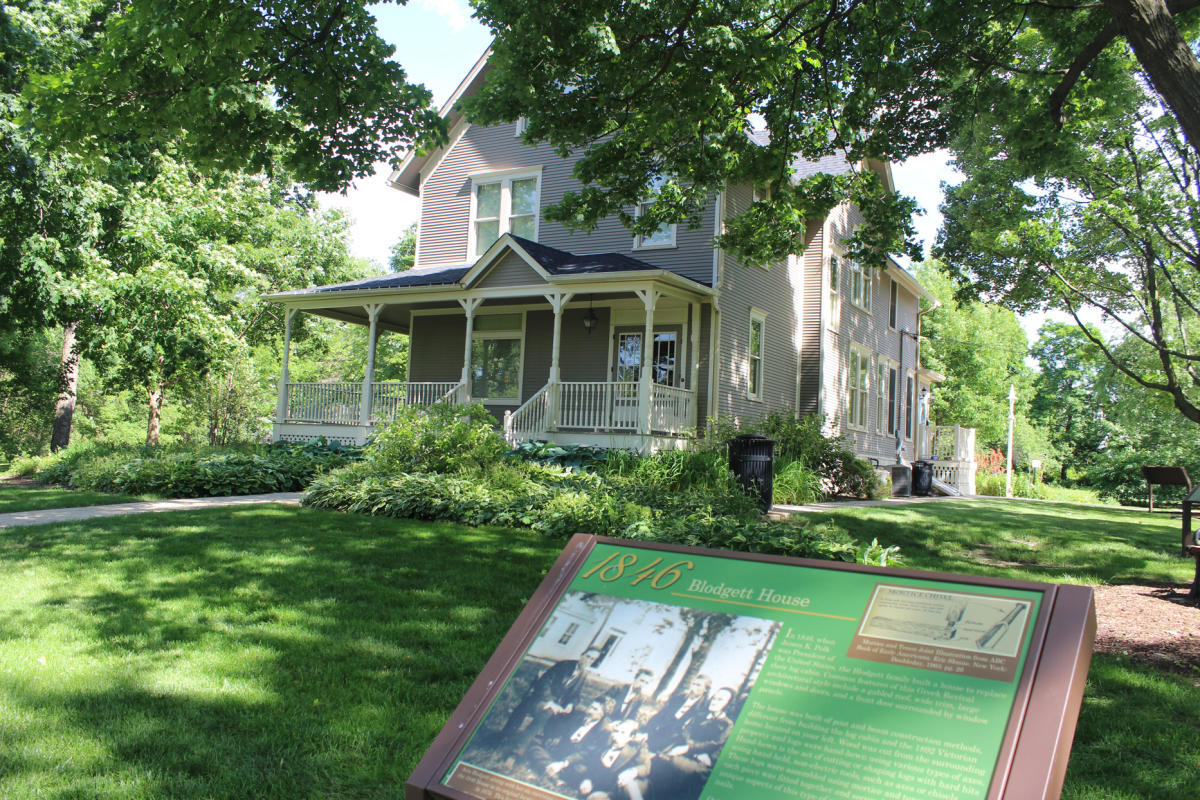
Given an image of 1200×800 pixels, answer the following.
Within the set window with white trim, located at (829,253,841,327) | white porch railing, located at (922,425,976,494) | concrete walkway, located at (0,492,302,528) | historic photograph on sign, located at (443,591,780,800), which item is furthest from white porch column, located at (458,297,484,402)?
white porch railing, located at (922,425,976,494)

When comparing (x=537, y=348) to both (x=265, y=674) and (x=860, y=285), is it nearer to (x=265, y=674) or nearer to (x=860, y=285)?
(x=860, y=285)

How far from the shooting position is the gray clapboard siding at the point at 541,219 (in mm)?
A: 17109

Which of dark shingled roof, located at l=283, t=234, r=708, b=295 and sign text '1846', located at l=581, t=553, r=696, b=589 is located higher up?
dark shingled roof, located at l=283, t=234, r=708, b=295

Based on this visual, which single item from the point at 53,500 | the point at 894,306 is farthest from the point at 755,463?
the point at 894,306

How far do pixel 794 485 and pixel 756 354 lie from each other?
4.90 meters

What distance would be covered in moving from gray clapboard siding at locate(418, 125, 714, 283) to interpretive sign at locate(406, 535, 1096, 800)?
14.7m

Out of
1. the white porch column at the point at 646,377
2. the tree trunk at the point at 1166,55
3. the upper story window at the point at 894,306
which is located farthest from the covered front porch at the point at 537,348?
the upper story window at the point at 894,306

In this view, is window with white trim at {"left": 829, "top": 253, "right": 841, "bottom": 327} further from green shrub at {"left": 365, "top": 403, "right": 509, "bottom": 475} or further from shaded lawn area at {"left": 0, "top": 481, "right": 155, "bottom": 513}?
shaded lawn area at {"left": 0, "top": 481, "right": 155, "bottom": 513}

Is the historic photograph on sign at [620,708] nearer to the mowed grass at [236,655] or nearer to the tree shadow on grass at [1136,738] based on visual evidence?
the mowed grass at [236,655]

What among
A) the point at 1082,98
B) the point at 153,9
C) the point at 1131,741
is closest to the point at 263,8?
the point at 153,9

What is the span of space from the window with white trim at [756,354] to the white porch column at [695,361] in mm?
2215

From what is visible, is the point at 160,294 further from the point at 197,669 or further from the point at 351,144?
the point at 197,669

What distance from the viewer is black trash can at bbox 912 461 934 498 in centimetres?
2386

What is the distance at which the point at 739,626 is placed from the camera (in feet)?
7.96
